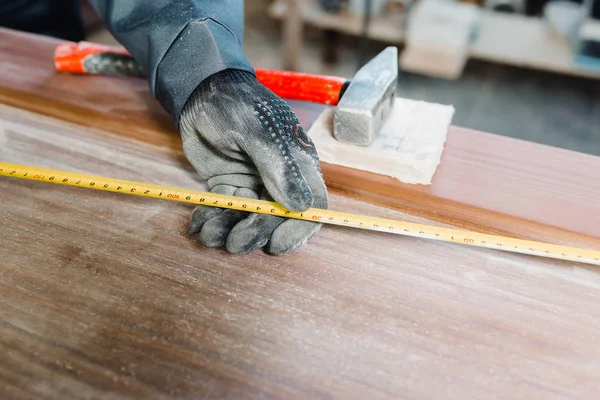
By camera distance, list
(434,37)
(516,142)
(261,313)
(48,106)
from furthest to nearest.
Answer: (434,37), (48,106), (516,142), (261,313)

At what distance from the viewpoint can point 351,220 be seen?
90cm

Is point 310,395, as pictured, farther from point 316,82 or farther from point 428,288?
point 316,82

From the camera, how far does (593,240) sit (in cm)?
89

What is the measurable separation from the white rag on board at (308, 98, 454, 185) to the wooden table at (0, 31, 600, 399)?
0.03 m

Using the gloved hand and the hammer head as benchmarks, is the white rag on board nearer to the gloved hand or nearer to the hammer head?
the hammer head

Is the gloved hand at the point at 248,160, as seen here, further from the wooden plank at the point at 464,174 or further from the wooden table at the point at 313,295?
the wooden plank at the point at 464,174

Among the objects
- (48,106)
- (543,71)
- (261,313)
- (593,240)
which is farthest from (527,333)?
(543,71)

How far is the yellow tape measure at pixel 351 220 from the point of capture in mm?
854

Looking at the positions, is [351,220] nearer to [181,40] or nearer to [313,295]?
[313,295]

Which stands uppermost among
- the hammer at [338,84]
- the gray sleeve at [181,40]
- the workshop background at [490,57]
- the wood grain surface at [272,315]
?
the gray sleeve at [181,40]

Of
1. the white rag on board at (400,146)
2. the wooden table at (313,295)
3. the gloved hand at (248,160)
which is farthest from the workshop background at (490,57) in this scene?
the gloved hand at (248,160)

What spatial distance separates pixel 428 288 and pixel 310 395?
257 mm

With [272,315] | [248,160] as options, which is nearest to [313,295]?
[272,315]

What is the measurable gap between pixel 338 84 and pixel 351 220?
33 cm
